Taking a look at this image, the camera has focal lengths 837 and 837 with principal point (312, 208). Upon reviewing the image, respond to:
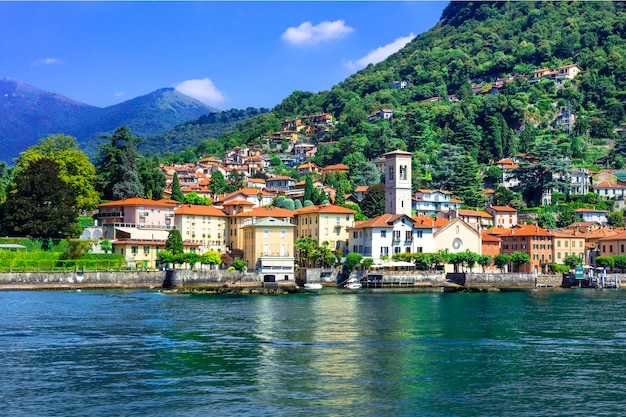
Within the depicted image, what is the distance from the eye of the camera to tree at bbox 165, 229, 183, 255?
76.1 m

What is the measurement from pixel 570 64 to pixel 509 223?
8455cm

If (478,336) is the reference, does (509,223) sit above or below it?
above

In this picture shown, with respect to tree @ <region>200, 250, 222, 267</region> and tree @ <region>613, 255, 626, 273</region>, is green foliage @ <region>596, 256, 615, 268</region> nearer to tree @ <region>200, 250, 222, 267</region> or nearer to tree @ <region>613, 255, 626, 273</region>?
tree @ <region>613, 255, 626, 273</region>

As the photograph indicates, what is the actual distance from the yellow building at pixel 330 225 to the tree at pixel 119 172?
18.6 m

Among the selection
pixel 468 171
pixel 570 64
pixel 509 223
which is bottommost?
pixel 509 223

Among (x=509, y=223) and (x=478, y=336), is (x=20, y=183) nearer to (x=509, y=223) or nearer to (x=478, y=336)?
(x=478, y=336)

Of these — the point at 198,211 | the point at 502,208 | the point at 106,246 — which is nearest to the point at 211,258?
the point at 106,246

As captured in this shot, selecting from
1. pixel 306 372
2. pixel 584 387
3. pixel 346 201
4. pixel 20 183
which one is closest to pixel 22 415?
pixel 306 372

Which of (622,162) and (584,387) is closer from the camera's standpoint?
(584,387)

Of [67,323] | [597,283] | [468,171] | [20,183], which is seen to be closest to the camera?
[67,323]

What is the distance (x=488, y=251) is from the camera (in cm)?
8594

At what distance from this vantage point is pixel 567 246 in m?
88.4

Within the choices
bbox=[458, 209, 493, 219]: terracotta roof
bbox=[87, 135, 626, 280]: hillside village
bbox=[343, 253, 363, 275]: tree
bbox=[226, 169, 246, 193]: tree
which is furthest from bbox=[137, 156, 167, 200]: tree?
bbox=[458, 209, 493, 219]: terracotta roof

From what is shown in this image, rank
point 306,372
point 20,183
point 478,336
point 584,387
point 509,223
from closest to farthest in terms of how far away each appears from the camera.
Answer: point 584,387 → point 306,372 → point 478,336 → point 20,183 → point 509,223
